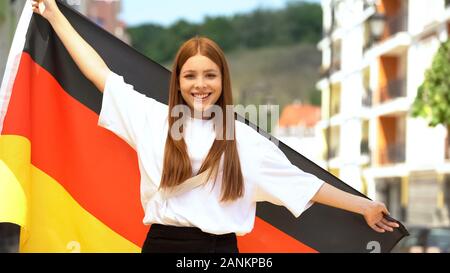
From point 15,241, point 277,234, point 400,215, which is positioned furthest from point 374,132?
point 277,234

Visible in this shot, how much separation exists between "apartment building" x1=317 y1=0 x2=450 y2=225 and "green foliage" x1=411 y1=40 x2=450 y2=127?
23.3 ft

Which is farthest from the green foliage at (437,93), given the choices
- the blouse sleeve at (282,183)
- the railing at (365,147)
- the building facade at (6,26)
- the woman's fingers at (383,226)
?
the railing at (365,147)

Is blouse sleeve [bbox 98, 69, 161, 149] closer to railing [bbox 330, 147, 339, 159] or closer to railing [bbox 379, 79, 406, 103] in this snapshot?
railing [bbox 379, 79, 406, 103]

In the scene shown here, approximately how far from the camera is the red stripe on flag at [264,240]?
4410 millimetres

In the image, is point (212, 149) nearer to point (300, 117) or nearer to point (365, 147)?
point (365, 147)

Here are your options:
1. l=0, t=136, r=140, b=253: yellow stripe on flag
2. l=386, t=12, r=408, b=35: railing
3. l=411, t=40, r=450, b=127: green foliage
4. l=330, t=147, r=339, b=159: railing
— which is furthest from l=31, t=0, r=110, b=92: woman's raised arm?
l=330, t=147, r=339, b=159: railing

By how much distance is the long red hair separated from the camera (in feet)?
Answer: 11.9

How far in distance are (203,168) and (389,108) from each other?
40784 millimetres

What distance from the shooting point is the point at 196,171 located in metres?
3.66

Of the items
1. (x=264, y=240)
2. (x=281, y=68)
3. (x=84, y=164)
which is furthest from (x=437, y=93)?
(x=281, y=68)

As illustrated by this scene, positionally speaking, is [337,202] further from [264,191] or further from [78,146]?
[78,146]

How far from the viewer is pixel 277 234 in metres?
4.44

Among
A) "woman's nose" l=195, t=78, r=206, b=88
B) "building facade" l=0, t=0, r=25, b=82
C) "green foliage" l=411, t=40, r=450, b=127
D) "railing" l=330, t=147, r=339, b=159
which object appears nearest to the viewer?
"woman's nose" l=195, t=78, r=206, b=88
